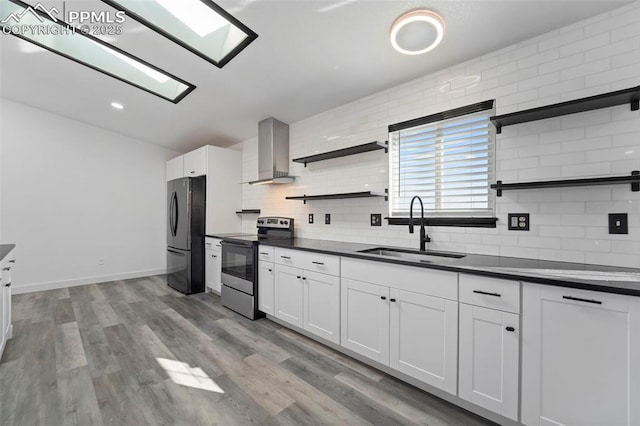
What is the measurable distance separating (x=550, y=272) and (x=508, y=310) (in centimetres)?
30

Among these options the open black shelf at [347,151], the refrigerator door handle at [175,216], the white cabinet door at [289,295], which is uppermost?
the open black shelf at [347,151]

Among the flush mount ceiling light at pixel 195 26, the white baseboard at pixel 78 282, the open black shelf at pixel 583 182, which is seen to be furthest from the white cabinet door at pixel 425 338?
the white baseboard at pixel 78 282

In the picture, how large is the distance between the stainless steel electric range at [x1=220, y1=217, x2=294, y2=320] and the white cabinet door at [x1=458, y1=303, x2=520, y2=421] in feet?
7.16

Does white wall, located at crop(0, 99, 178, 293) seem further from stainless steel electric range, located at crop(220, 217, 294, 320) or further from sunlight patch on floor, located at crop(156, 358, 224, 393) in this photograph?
sunlight patch on floor, located at crop(156, 358, 224, 393)

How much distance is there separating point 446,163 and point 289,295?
1.94 metres

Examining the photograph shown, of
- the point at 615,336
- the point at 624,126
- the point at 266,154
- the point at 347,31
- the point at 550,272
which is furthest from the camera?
the point at 266,154

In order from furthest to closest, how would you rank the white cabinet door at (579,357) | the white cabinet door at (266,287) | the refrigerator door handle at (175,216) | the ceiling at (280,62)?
the refrigerator door handle at (175,216) → the white cabinet door at (266,287) → the ceiling at (280,62) → the white cabinet door at (579,357)

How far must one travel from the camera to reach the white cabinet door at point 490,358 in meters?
1.46

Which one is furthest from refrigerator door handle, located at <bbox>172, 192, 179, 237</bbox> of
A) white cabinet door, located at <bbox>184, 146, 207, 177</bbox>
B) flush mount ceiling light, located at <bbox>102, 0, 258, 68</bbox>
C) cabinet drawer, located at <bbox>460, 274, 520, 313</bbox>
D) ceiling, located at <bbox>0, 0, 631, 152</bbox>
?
cabinet drawer, located at <bbox>460, 274, 520, 313</bbox>

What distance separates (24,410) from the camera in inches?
67.2

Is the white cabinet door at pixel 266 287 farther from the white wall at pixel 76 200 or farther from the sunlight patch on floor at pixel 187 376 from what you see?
the white wall at pixel 76 200

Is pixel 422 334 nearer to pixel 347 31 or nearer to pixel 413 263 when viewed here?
pixel 413 263

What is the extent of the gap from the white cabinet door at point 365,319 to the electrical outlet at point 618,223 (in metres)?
→ 1.40

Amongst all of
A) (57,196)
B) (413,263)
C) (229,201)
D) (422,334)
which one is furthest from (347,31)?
(57,196)
